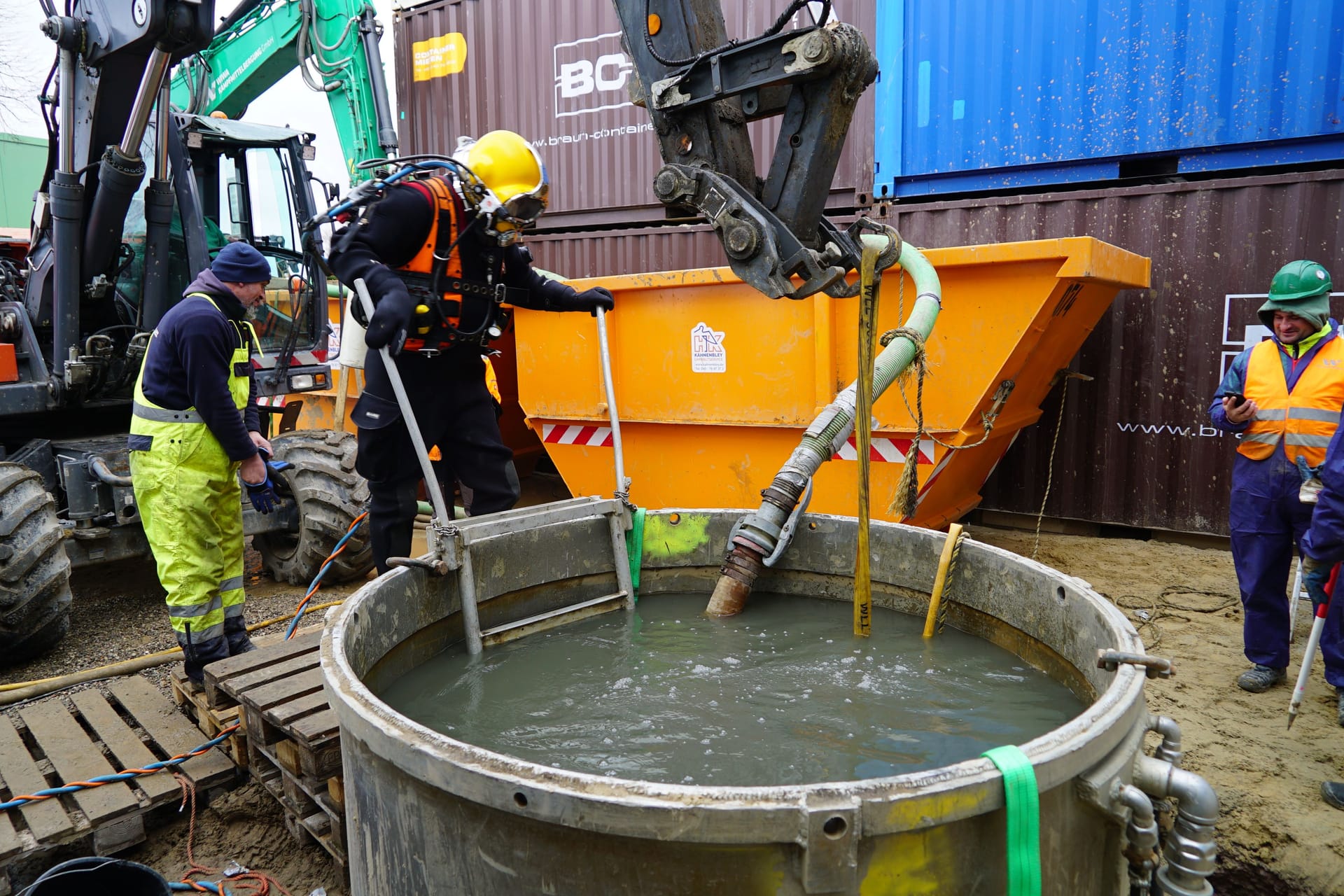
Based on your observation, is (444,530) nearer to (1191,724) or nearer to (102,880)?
(102,880)

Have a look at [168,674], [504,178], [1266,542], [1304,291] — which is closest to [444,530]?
[504,178]

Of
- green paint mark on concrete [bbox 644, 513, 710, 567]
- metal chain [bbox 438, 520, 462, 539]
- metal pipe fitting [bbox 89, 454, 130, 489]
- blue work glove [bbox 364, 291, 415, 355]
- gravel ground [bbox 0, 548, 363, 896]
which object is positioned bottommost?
gravel ground [bbox 0, 548, 363, 896]

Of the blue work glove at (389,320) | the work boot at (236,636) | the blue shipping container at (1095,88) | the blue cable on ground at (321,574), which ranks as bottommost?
the work boot at (236,636)

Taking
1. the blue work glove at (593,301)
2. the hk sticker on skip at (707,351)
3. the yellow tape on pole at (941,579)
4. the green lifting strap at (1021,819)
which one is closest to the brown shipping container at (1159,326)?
the hk sticker on skip at (707,351)

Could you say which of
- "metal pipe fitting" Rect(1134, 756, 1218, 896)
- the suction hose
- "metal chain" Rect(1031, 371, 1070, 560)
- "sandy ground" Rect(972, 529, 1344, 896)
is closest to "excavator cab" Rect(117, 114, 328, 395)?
the suction hose

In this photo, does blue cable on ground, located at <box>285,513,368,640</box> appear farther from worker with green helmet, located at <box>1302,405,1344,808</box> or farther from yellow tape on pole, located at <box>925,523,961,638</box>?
worker with green helmet, located at <box>1302,405,1344,808</box>

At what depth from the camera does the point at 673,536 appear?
3.46 metres

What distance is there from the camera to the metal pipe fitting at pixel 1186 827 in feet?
5.17

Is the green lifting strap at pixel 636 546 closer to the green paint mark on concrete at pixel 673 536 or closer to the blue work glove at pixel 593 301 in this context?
the green paint mark on concrete at pixel 673 536

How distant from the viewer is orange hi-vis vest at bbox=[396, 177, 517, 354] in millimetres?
3492

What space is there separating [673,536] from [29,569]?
3.21 metres

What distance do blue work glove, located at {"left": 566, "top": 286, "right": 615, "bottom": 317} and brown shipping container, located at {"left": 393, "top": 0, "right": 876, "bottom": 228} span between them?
3545 mm

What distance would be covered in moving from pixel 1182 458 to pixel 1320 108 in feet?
7.25

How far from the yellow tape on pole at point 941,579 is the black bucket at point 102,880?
2.38 metres
